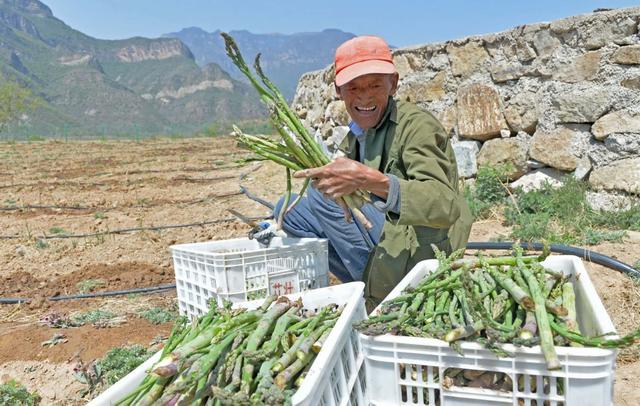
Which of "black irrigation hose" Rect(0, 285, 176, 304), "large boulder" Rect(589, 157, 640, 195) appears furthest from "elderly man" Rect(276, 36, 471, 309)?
"large boulder" Rect(589, 157, 640, 195)

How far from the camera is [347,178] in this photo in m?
2.24

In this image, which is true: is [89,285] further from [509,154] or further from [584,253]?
[509,154]

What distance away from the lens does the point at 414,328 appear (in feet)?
5.28

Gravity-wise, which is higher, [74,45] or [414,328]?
[74,45]

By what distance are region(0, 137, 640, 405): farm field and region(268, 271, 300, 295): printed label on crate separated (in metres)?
0.61

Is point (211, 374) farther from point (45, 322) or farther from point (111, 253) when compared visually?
point (111, 253)

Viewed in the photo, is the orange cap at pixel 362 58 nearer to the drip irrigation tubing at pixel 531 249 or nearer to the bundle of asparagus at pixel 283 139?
the bundle of asparagus at pixel 283 139

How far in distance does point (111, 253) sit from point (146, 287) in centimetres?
158

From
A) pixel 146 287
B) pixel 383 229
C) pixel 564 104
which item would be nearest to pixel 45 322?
pixel 146 287

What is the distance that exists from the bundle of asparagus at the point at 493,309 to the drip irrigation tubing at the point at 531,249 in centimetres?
140

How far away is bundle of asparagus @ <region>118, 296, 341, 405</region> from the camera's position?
4.98 feet

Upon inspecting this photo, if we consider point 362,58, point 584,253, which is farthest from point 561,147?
point 362,58

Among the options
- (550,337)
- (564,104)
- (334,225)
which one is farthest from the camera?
(564,104)

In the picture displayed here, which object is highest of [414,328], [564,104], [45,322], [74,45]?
[74,45]
